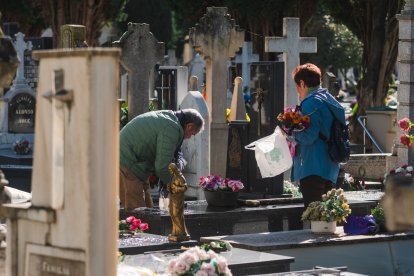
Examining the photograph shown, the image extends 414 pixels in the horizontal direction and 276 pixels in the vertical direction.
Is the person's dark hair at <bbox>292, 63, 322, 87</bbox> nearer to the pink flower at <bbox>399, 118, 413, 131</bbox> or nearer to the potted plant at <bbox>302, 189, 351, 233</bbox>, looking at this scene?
the potted plant at <bbox>302, 189, 351, 233</bbox>

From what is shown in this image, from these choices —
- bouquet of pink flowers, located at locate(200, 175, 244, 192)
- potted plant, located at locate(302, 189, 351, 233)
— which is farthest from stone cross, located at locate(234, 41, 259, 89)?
potted plant, located at locate(302, 189, 351, 233)

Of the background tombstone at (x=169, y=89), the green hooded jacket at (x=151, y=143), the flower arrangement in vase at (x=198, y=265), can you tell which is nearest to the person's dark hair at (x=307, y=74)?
the green hooded jacket at (x=151, y=143)

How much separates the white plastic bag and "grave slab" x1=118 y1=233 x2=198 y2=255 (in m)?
2.05

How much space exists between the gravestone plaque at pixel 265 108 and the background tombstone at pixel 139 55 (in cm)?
172

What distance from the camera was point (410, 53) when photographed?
17.5 metres

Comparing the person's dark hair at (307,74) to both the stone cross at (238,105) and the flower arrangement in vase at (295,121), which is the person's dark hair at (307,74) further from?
the stone cross at (238,105)

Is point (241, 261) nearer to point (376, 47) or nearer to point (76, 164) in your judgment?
point (76, 164)

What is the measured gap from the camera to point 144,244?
9.71 metres

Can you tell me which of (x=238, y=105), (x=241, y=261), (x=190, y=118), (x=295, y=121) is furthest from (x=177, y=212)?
(x=238, y=105)

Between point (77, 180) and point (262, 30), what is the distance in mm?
31409

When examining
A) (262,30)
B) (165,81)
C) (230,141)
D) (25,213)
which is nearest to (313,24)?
(262,30)

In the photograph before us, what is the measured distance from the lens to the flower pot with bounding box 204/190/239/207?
12820 millimetres

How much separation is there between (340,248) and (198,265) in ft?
10.5

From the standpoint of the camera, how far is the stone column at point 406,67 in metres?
17.3
